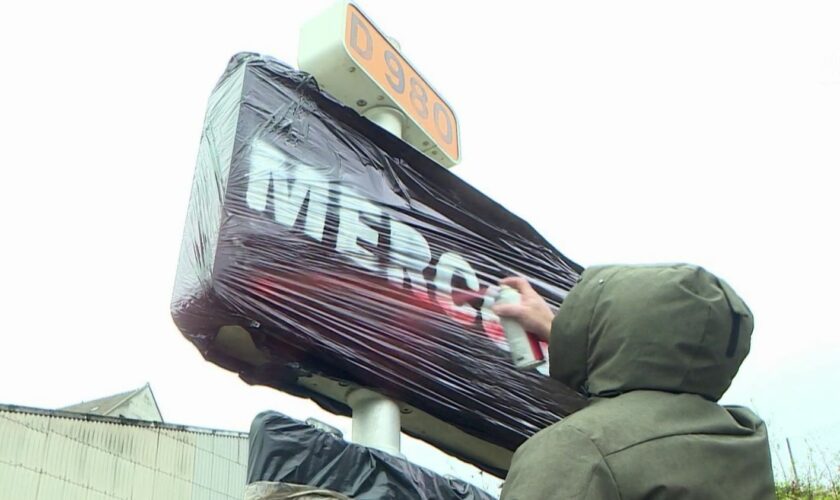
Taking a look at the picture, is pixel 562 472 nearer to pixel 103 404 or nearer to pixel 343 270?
pixel 343 270

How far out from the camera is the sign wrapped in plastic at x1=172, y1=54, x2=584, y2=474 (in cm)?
A: 263

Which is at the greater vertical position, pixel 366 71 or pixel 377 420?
pixel 366 71

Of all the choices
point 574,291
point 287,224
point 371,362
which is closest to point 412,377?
point 371,362

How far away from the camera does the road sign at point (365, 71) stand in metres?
3.46

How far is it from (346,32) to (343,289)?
4.08 feet

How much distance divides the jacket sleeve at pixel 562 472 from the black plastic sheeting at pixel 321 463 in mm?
1312

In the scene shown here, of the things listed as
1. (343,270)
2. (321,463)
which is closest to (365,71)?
(343,270)

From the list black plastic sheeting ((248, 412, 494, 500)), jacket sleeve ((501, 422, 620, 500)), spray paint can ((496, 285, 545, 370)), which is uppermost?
spray paint can ((496, 285, 545, 370))

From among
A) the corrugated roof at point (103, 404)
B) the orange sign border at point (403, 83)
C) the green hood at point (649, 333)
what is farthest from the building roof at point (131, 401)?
the green hood at point (649, 333)

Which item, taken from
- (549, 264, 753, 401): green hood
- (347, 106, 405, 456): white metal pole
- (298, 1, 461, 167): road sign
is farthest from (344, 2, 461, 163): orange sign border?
(549, 264, 753, 401): green hood

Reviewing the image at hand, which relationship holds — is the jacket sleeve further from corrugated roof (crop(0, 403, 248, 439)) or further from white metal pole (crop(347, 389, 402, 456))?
corrugated roof (crop(0, 403, 248, 439))

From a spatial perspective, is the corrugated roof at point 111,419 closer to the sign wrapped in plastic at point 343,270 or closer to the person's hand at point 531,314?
the sign wrapped in plastic at point 343,270

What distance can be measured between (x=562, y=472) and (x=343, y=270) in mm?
1695

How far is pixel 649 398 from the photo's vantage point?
1.33 meters
